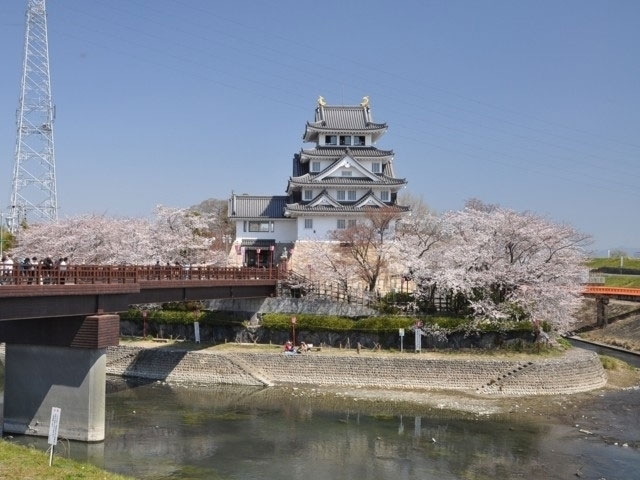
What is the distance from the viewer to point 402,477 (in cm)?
2073

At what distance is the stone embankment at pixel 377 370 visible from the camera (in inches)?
1313

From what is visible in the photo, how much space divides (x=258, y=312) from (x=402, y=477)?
2351cm

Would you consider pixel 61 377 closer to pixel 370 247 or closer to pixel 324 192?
pixel 370 247

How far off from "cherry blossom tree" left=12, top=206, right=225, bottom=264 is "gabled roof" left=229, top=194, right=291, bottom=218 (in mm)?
3548

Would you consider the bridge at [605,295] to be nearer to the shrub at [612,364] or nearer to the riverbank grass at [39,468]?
the shrub at [612,364]

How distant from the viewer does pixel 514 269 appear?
37406 mm

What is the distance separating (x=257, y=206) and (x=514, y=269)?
89.4ft

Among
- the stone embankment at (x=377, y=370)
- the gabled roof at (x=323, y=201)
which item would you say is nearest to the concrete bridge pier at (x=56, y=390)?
the stone embankment at (x=377, y=370)

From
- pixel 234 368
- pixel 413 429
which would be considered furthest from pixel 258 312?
pixel 413 429

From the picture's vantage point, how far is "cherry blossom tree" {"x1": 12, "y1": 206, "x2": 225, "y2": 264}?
49562mm

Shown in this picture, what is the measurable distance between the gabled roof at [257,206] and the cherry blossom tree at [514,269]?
2000 cm

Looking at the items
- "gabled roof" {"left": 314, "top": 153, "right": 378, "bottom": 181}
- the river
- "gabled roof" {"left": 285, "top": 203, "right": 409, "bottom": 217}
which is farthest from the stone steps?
"gabled roof" {"left": 314, "top": 153, "right": 378, "bottom": 181}

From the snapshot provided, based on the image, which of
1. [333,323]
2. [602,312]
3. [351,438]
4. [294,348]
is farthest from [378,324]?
[602,312]

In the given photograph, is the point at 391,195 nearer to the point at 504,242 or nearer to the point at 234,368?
the point at 504,242
